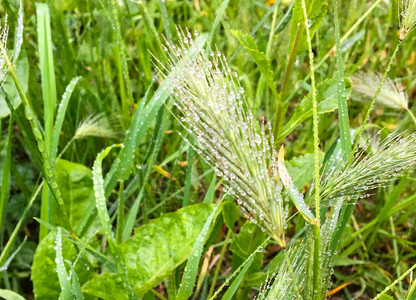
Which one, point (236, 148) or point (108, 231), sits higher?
point (236, 148)

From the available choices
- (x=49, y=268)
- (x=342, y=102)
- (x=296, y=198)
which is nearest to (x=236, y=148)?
(x=296, y=198)

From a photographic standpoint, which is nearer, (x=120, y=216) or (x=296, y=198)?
(x=296, y=198)

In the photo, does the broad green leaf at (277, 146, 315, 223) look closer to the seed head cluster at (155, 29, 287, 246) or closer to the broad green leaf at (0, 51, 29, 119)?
the seed head cluster at (155, 29, 287, 246)

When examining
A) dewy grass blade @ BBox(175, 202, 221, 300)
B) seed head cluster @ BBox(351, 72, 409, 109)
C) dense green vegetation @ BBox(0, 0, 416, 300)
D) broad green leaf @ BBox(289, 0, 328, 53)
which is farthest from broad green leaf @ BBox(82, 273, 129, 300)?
seed head cluster @ BBox(351, 72, 409, 109)

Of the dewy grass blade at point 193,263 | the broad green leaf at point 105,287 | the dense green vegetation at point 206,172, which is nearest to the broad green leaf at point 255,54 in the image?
the dense green vegetation at point 206,172

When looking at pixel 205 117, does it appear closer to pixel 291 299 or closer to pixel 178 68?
pixel 178 68

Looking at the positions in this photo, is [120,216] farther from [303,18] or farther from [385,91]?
[385,91]

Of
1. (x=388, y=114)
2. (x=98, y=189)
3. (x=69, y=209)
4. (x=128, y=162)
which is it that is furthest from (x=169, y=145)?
(x=388, y=114)
